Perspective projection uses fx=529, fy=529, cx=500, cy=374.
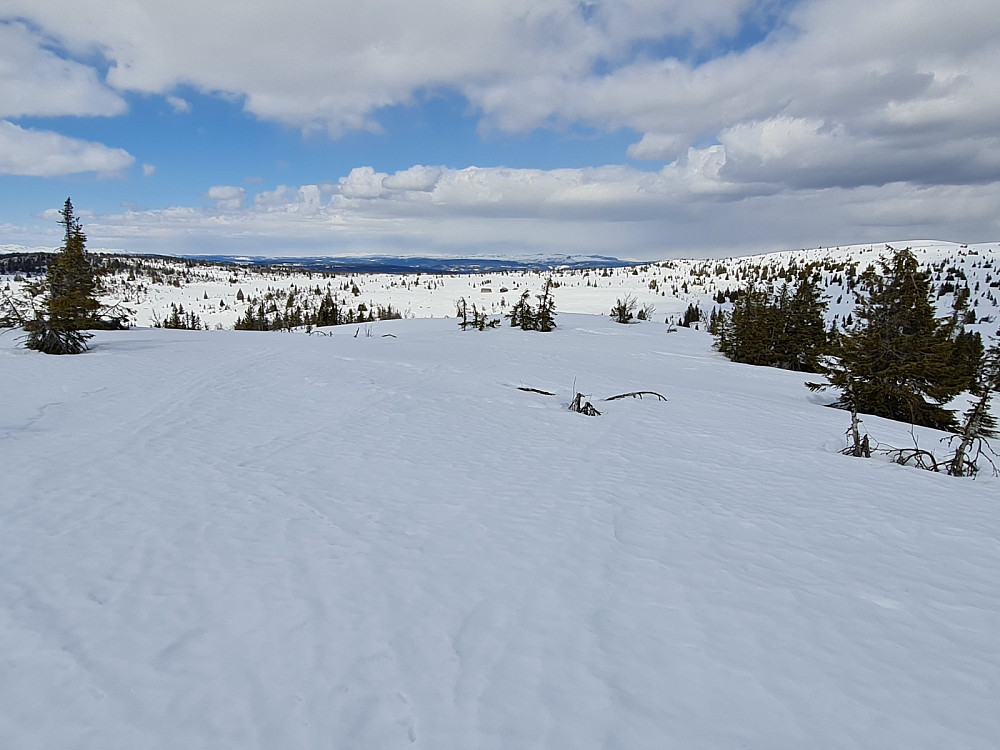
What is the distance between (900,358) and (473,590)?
14.1 meters

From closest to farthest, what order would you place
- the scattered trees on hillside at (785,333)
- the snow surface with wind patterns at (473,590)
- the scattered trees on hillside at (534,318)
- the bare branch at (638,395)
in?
the snow surface with wind patterns at (473,590) → the bare branch at (638,395) → the scattered trees on hillside at (785,333) → the scattered trees on hillside at (534,318)

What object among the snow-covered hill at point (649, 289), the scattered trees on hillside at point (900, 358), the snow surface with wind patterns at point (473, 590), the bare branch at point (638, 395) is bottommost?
the snow surface with wind patterns at point (473, 590)

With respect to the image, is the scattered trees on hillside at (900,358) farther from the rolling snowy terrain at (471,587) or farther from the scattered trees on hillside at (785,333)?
the scattered trees on hillside at (785,333)

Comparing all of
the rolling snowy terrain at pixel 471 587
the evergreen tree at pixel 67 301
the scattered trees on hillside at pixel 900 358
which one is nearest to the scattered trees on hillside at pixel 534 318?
the scattered trees on hillside at pixel 900 358

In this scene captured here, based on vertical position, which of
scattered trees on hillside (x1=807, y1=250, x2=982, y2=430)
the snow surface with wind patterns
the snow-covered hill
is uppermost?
the snow-covered hill

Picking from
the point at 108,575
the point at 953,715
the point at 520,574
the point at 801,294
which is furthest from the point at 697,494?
the point at 801,294

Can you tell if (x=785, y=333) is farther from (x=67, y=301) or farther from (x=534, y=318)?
(x=67, y=301)

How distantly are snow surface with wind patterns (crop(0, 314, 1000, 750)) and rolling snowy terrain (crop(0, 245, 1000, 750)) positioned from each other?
0.06 feet

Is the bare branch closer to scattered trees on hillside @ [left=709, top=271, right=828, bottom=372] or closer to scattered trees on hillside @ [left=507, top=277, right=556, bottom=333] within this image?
scattered trees on hillside @ [left=709, top=271, right=828, bottom=372]

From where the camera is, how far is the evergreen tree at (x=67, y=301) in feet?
42.4

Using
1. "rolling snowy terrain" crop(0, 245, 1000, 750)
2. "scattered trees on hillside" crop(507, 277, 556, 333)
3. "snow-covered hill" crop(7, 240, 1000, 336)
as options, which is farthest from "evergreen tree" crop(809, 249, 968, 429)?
"snow-covered hill" crop(7, 240, 1000, 336)

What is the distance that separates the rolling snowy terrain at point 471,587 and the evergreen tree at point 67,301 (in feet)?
19.3

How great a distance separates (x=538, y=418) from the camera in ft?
29.5

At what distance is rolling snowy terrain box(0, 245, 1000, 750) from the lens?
2336 mm
